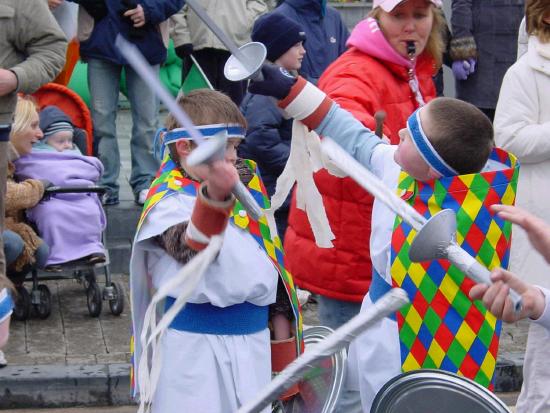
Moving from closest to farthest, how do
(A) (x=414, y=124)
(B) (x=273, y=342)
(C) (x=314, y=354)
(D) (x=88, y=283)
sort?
(C) (x=314, y=354), (A) (x=414, y=124), (B) (x=273, y=342), (D) (x=88, y=283)

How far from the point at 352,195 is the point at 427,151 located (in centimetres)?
91

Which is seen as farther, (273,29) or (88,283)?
(88,283)

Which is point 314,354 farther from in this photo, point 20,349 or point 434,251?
point 20,349

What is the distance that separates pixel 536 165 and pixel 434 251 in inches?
112

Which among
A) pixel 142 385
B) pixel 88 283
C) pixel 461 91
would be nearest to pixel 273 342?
pixel 142 385

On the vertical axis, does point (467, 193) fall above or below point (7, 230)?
above

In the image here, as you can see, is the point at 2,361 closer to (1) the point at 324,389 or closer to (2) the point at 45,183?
(2) the point at 45,183

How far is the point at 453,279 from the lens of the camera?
3.50 metres

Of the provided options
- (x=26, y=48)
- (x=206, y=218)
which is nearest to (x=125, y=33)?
(x=26, y=48)

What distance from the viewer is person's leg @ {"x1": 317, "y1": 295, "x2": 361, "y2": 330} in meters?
4.45

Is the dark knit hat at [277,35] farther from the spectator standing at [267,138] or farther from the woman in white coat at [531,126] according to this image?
the spectator standing at [267,138]

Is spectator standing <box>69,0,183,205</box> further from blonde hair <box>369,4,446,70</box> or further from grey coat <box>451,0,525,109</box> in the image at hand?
blonde hair <box>369,4,446,70</box>

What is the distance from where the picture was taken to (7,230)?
6109 millimetres

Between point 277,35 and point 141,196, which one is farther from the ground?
point 277,35
